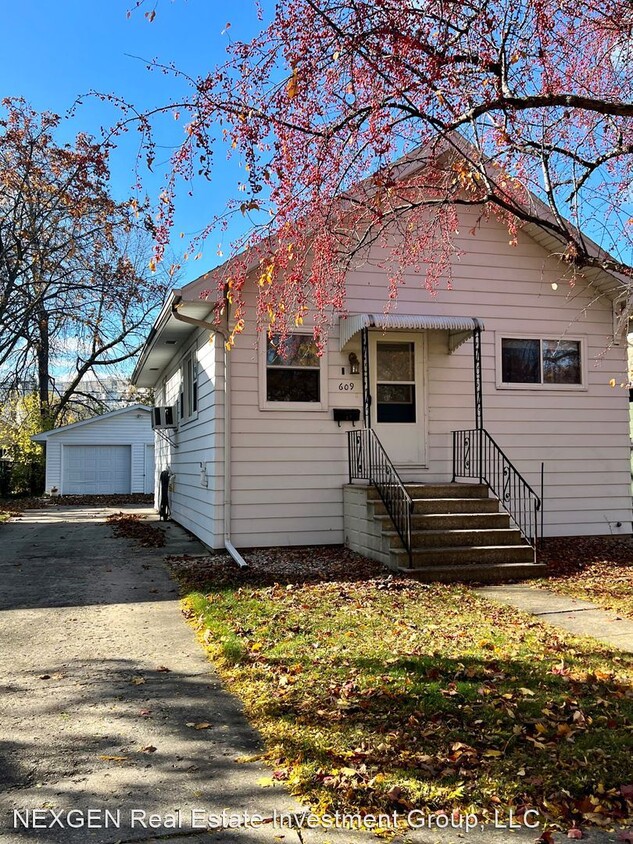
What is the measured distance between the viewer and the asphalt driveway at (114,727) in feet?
9.23

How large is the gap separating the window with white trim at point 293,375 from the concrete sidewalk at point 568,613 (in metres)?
3.74

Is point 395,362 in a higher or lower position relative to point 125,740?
higher

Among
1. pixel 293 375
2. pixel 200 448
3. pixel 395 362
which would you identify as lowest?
pixel 200 448

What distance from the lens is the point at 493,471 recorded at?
10.2 meters

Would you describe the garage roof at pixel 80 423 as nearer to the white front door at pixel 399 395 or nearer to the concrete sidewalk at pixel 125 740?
the white front door at pixel 399 395

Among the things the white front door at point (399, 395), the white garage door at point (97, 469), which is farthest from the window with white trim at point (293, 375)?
the white garage door at point (97, 469)

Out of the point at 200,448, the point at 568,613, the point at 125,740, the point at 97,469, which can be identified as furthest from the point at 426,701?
the point at 97,469

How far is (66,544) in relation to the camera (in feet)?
38.4

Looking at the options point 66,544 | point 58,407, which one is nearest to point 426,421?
point 66,544

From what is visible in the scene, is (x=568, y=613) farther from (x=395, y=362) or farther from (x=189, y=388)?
(x=189, y=388)

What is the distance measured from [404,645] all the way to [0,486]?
2662 centimetres

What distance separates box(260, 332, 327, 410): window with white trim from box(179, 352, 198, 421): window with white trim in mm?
2041

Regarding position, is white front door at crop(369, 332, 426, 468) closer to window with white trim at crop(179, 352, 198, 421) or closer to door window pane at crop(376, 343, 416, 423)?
door window pane at crop(376, 343, 416, 423)

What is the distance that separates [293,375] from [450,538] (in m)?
3.30
